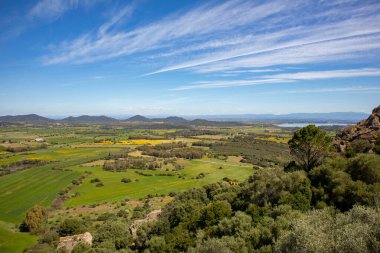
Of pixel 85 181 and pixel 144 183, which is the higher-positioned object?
pixel 85 181

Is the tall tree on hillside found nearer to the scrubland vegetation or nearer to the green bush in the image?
the scrubland vegetation

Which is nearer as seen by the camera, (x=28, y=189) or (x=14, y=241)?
(x=14, y=241)

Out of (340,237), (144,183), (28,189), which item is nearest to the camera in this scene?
(340,237)

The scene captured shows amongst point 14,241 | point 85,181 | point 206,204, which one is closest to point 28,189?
point 85,181

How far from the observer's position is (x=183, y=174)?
96125 mm

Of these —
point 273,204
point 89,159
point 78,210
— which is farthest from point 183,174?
point 273,204

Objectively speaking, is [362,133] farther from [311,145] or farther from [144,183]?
[144,183]

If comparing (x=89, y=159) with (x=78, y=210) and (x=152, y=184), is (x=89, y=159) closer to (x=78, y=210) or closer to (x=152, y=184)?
(x=152, y=184)

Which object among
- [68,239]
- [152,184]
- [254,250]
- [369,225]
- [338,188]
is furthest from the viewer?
[152,184]

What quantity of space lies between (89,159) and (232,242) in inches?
4296

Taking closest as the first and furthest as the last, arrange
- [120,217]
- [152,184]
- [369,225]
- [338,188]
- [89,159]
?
[369,225], [338,188], [120,217], [152,184], [89,159]

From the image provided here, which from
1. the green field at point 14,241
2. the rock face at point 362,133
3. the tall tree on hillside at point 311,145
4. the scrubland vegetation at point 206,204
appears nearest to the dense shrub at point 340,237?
the scrubland vegetation at point 206,204

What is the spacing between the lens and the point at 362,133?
46.0 meters

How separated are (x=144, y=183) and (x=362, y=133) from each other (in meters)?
60.5
